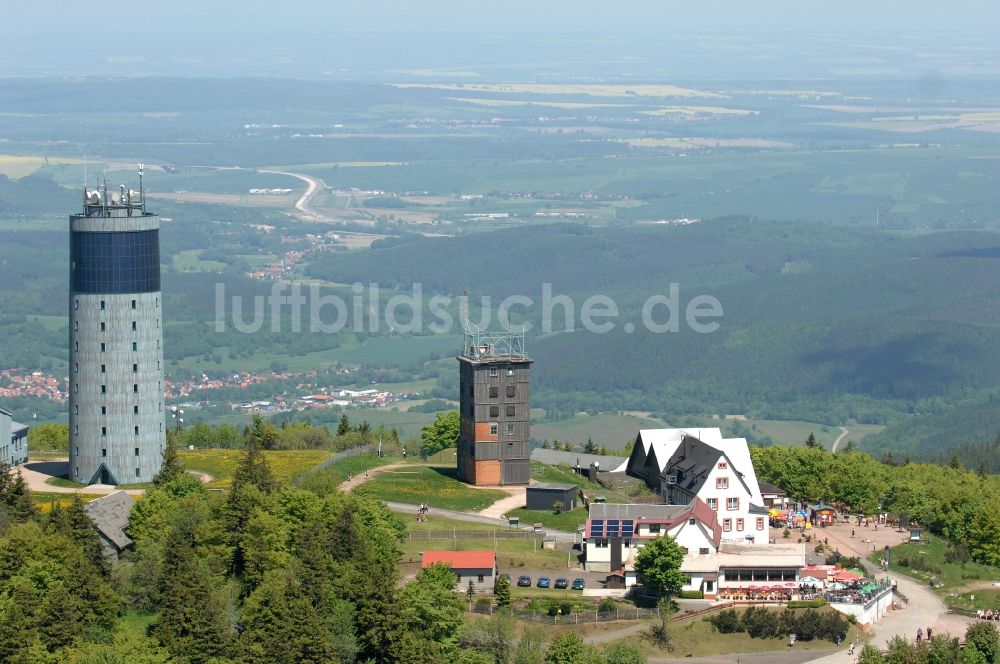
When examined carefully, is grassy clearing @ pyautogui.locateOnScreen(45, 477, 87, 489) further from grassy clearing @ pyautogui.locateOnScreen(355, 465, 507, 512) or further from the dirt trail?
grassy clearing @ pyautogui.locateOnScreen(355, 465, 507, 512)

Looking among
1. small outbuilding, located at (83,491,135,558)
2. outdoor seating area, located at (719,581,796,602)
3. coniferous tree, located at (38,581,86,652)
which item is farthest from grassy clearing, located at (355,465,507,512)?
coniferous tree, located at (38,581,86,652)

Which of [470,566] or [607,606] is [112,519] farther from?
[607,606]

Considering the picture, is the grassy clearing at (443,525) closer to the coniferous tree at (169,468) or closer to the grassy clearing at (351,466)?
the grassy clearing at (351,466)

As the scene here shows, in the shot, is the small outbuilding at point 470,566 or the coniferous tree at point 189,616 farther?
the small outbuilding at point 470,566

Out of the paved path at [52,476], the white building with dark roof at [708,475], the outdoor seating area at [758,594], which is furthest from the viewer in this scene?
the paved path at [52,476]

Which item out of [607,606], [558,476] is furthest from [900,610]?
[558,476]

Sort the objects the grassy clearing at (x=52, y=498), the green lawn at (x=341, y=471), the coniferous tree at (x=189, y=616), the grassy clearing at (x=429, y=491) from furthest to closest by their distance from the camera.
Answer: the grassy clearing at (x=429, y=491), the grassy clearing at (x=52, y=498), the green lawn at (x=341, y=471), the coniferous tree at (x=189, y=616)

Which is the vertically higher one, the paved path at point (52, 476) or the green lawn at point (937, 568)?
the paved path at point (52, 476)

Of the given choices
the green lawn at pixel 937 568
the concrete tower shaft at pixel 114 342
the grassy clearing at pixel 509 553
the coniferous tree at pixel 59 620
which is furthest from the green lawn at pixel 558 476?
the coniferous tree at pixel 59 620
